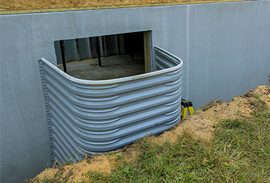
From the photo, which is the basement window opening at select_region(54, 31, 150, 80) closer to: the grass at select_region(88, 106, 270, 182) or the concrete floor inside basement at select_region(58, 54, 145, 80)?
the concrete floor inside basement at select_region(58, 54, 145, 80)

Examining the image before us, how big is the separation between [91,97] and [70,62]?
6.87 meters

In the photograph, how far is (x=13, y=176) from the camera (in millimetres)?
4578

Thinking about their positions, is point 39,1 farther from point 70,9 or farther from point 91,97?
point 91,97

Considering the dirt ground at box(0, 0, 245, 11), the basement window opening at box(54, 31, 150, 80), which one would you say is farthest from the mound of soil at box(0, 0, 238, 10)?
the basement window opening at box(54, 31, 150, 80)

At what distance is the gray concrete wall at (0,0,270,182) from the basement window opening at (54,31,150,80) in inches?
69.3

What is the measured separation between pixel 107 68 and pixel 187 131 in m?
5.18

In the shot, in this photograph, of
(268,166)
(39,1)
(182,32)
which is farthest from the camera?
(182,32)

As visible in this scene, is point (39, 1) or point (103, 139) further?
point (39, 1)

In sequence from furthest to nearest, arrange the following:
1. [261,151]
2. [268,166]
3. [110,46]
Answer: [110,46] < [261,151] < [268,166]

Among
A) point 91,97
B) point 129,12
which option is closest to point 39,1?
point 129,12

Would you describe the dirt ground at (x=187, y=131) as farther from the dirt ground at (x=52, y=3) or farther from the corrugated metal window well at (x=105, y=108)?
the dirt ground at (x=52, y=3)

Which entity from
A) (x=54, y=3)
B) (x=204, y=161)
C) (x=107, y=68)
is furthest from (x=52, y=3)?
(x=107, y=68)

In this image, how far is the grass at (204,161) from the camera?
3057 mm

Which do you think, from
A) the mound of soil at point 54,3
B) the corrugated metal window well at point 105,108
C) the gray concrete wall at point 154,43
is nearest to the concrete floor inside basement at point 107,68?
the gray concrete wall at point 154,43
